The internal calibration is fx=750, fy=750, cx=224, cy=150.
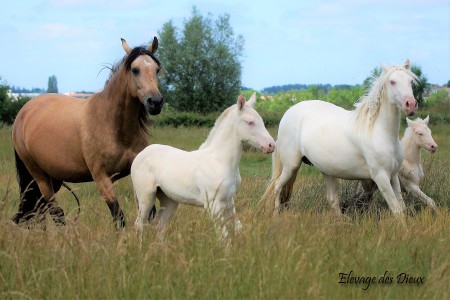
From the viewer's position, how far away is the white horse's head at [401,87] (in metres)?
7.75

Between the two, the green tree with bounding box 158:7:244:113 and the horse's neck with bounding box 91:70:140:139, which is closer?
the horse's neck with bounding box 91:70:140:139

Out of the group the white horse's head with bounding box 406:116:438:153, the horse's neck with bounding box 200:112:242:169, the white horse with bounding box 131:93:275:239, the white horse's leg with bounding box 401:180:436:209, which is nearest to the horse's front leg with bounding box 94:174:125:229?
the white horse with bounding box 131:93:275:239

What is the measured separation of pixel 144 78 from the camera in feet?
23.9

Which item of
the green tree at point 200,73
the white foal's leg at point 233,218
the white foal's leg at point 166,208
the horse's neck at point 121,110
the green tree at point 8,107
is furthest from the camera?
the green tree at point 200,73

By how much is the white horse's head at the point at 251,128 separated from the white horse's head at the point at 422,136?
426 cm

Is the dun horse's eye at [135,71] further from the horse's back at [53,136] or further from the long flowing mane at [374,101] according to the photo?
the long flowing mane at [374,101]

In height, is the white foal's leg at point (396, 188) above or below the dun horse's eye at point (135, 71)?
below

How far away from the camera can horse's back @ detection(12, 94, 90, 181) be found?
808 centimetres

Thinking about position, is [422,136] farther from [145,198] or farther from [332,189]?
[145,198]

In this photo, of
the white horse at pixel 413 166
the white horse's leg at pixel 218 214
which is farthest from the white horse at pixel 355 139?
the white horse's leg at pixel 218 214

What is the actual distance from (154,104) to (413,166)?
13.3 feet

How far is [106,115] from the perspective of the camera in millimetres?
7777

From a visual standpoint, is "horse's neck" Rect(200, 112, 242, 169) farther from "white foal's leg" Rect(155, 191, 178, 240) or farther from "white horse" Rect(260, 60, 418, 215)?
"white horse" Rect(260, 60, 418, 215)

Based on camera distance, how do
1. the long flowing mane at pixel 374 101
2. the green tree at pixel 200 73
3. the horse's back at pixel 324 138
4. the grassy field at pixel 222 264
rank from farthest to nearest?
the green tree at pixel 200 73
the horse's back at pixel 324 138
the long flowing mane at pixel 374 101
the grassy field at pixel 222 264
